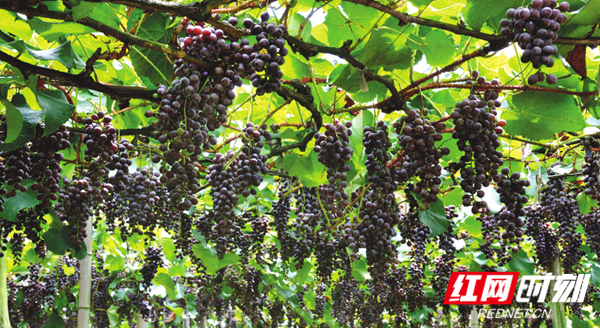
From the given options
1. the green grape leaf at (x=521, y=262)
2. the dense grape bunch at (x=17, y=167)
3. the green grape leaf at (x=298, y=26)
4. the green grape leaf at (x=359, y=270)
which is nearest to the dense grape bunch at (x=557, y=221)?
the green grape leaf at (x=521, y=262)

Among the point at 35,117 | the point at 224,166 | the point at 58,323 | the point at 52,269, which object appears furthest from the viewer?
the point at 52,269

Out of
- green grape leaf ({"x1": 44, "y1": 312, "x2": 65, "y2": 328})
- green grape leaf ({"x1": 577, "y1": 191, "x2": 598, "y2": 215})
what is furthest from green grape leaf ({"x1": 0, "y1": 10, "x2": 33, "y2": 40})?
green grape leaf ({"x1": 577, "y1": 191, "x2": 598, "y2": 215})

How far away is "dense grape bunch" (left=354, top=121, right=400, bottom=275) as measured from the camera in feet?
6.44

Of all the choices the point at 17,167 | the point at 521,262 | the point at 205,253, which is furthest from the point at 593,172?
the point at 205,253

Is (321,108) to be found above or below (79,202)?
above

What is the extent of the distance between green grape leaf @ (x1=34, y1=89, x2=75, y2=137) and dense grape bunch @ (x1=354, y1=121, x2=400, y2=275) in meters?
1.33

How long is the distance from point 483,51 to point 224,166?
4.13 ft

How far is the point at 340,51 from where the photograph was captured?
1.75m

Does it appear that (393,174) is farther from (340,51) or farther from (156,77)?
(156,77)

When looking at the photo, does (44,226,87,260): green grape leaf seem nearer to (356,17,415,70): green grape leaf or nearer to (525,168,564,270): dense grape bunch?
(356,17,415,70): green grape leaf

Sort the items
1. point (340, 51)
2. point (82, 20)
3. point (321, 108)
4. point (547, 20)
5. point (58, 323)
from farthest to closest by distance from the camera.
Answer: point (58, 323) → point (321, 108) → point (340, 51) → point (82, 20) → point (547, 20)

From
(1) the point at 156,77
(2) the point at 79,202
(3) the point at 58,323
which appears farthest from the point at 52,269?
(1) the point at 156,77

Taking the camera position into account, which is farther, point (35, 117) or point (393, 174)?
point (393, 174)

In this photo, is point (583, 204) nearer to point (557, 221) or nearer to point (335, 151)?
point (557, 221)
